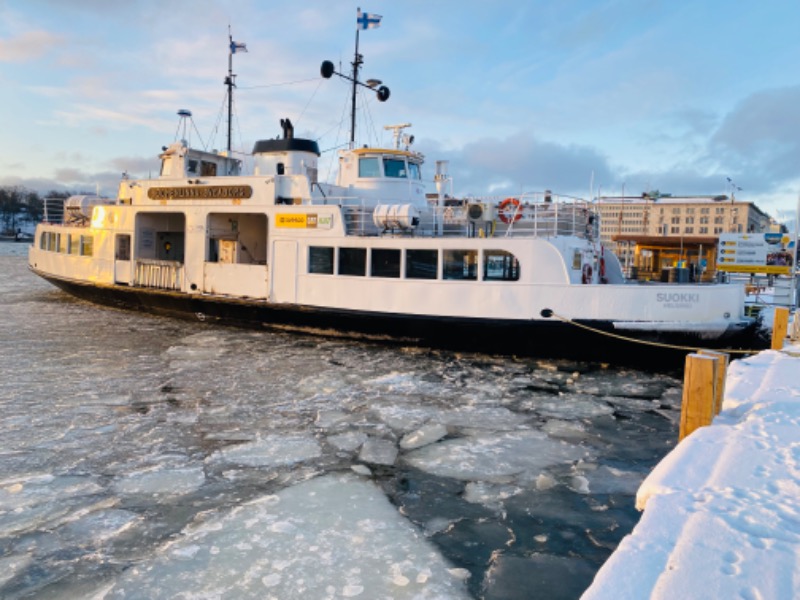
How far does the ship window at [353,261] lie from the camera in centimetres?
1362

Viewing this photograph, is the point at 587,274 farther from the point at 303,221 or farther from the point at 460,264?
the point at 303,221

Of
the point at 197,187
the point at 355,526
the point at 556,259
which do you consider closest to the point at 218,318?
the point at 197,187

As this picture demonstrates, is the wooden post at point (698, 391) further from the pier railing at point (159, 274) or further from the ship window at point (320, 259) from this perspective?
the pier railing at point (159, 274)

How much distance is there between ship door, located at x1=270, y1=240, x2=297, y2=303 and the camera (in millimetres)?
14453

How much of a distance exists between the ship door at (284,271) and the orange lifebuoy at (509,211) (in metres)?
5.07

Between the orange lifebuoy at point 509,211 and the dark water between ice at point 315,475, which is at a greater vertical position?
the orange lifebuoy at point 509,211

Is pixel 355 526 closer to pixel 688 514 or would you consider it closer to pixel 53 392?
pixel 688 514

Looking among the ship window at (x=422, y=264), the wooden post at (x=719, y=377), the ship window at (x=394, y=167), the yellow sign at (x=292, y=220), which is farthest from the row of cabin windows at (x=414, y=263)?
the wooden post at (x=719, y=377)

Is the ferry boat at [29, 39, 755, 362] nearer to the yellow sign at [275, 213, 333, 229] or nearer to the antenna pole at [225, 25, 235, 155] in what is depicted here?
the yellow sign at [275, 213, 333, 229]

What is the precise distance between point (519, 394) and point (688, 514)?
548 centimetres

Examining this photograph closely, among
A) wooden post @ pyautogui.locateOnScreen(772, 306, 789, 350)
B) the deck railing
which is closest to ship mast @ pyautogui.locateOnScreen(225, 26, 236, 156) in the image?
the deck railing

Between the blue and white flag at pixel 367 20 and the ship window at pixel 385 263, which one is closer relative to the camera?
the ship window at pixel 385 263

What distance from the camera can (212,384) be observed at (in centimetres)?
975

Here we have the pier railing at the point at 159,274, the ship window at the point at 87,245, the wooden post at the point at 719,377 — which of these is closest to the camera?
the wooden post at the point at 719,377
